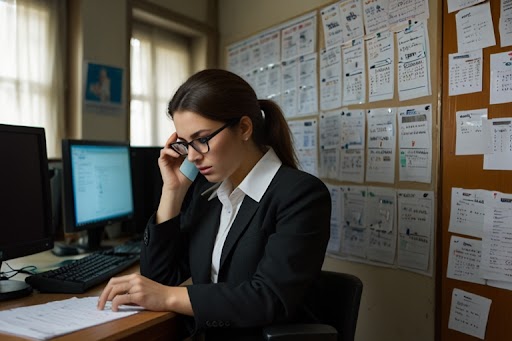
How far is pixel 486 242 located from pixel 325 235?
822 mm

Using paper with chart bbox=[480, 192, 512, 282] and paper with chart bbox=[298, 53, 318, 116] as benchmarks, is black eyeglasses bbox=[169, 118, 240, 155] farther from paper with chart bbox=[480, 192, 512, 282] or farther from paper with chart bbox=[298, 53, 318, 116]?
paper with chart bbox=[298, 53, 318, 116]

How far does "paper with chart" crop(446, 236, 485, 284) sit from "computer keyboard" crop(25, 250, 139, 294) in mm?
1271

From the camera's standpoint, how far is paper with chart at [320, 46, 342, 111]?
2.21 meters

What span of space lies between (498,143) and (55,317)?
1560 millimetres

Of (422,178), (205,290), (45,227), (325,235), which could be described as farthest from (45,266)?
(422,178)

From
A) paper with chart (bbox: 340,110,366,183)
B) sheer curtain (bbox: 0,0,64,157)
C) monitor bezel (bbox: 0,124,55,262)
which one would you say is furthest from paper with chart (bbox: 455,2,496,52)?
sheer curtain (bbox: 0,0,64,157)

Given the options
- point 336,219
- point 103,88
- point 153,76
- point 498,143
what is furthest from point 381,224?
point 153,76

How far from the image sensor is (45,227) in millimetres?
1369

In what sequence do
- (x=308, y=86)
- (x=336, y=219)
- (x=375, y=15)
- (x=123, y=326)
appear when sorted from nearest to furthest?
(x=123, y=326) < (x=375, y=15) < (x=336, y=219) < (x=308, y=86)

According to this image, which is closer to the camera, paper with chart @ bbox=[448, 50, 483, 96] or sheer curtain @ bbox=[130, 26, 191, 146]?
paper with chart @ bbox=[448, 50, 483, 96]

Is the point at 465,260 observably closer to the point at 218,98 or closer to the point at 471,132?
the point at 471,132

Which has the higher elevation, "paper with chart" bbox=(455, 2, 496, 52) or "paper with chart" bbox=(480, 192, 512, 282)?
"paper with chart" bbox=(455, 2, 496, 52)

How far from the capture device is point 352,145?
2141mm

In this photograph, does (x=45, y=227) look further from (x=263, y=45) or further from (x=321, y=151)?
(x=263, y=45)
